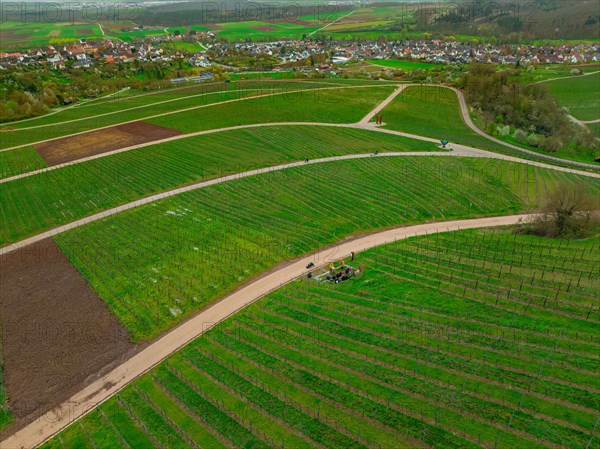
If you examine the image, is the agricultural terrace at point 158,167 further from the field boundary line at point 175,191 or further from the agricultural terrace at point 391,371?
the agricultural terrace at point 391,371

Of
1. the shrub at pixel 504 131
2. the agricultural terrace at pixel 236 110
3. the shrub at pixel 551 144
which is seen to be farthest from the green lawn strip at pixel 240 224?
the agricultural terrace at pixel 236 110

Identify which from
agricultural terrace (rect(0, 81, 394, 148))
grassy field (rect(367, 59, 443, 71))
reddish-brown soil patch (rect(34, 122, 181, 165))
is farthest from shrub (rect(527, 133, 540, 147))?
grassy field (rect(367, 59, 443, 71))

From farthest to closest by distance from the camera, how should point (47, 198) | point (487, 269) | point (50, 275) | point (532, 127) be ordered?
point (532, 127) < point (47, 198) < point (50, 275) < point (487, 269)

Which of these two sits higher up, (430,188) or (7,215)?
(430,188)

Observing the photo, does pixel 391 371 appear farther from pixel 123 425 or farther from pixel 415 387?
pixel 123 425

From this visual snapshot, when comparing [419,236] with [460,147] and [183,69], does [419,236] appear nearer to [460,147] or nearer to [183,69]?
[460,147]

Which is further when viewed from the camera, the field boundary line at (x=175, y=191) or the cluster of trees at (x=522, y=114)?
the cluster of trees at (x=522, y=114)

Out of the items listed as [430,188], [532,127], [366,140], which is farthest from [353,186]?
[532,127]
